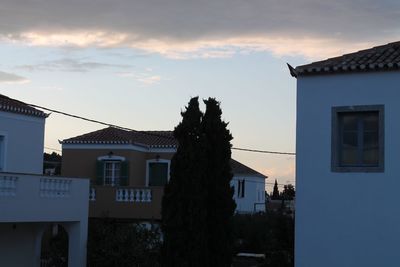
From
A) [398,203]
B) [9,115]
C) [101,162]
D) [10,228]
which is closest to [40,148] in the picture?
[9,115]

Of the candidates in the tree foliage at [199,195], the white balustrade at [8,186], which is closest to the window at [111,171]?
the white balustrade at [8,186]

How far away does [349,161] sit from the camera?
16688 mm

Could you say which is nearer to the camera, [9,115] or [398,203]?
[398,203]

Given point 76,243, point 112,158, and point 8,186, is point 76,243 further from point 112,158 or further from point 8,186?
point 112,158

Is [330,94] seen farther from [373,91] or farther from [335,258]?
[335,258]

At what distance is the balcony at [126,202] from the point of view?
28.5m

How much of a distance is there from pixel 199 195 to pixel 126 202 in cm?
1116

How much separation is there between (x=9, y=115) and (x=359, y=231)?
13.0 meters

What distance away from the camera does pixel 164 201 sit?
1864cm

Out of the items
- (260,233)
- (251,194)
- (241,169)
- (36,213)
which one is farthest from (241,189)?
(36,213)

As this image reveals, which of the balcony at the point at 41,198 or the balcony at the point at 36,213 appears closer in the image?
the balcony at the point at 41,198

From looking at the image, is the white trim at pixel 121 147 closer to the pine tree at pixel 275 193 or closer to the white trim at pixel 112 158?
the white trim at pixel 112 158

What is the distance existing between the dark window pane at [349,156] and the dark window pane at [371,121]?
0.61 meters

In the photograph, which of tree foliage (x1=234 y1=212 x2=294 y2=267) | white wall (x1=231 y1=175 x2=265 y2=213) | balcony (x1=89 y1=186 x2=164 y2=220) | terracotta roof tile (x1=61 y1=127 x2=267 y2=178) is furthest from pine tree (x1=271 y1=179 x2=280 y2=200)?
balcony (x1=89 y1=186 x2=164 y2=220)
